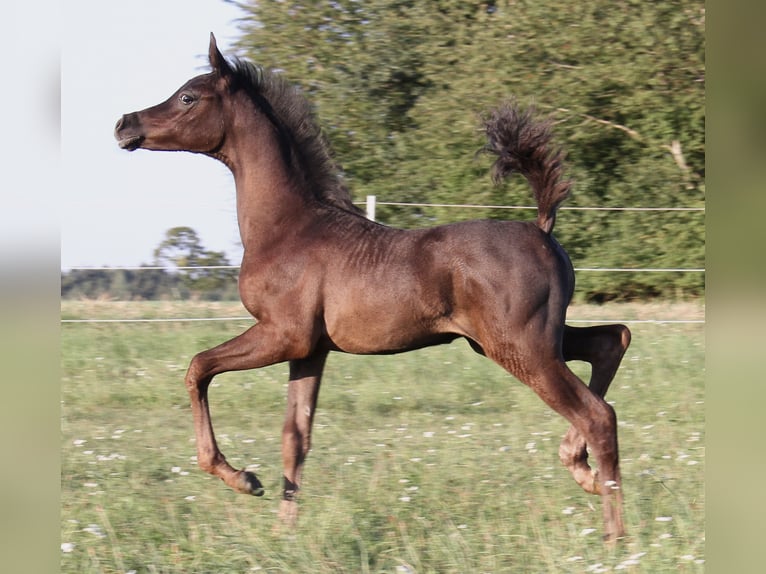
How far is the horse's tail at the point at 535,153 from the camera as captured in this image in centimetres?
449

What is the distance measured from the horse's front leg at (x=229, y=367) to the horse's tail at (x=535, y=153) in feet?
4.68

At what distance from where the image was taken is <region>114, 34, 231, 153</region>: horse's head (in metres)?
4.75

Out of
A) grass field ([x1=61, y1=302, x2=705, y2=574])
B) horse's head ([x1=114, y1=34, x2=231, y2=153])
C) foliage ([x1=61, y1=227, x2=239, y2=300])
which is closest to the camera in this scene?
grass field ([x1=61, y1=302, x2=705, y2=574])

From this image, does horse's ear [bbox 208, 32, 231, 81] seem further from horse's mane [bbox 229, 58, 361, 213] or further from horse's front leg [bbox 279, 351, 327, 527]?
horse's front leg [bbox 279, 351, 327, 527]

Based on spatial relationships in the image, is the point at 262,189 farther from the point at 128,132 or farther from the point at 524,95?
the point at 524,95

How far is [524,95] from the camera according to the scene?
49.4 feet

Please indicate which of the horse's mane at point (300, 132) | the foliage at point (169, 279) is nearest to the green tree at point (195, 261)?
the foliage at point (169, 279)

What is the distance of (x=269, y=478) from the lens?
5.31 m

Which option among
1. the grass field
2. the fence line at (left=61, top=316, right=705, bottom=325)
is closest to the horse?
the grass field

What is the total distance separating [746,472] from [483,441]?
15.9 feet

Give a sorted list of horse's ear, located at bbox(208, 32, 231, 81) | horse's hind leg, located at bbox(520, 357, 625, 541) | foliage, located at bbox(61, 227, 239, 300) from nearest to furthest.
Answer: horse's hind leg, located at bbox(520, 357, 625, 541) → horse's ear, located at bbox(208, 32, 231, 81) → foliage, located at bbox(61, 227, 239, 300)

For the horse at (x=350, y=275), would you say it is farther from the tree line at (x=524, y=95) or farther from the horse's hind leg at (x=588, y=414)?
the tree line at (x=524, y=95)

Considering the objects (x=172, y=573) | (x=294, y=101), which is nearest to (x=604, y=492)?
(x=172, y=573)

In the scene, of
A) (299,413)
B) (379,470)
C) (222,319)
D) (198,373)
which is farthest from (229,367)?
(222,319)
